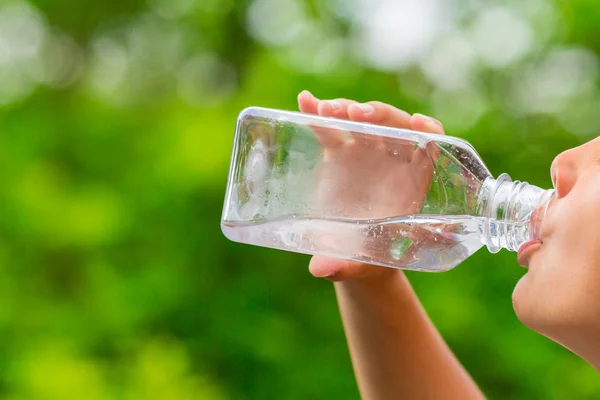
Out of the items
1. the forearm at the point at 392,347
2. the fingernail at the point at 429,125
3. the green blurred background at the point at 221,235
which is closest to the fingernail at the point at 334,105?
the fingernail at the point at 429,125

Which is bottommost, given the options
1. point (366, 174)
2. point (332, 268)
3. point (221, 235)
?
point (221, 235)

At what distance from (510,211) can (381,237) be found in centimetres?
14

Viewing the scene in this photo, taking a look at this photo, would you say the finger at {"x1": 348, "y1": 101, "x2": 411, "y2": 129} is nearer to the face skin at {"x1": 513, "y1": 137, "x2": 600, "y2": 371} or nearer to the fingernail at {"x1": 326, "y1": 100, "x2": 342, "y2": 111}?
the fingernail at {"x1": 326, "y1": 100, "x2": 342, "y2": 111}

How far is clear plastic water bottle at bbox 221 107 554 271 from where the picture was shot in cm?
83

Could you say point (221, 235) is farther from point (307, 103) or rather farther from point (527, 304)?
point (527, 304)

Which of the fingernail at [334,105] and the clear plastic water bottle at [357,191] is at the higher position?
the fingernail at [334,105]

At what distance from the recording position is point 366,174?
85 centimetres

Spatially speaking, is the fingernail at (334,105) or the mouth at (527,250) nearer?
the mouth at (527,250)

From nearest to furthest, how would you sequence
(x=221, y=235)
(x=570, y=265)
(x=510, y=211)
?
1. (x=570, y=265)
2. (x=510, y=211)
3. (x=221, y=235)

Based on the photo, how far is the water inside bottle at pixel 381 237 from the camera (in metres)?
0.82

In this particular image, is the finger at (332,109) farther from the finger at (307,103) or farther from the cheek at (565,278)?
the cheek at (565,278)

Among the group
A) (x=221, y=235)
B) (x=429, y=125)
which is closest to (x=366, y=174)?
(x=429, y=125)

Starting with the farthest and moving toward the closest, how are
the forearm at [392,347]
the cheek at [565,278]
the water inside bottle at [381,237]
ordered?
the forearm at [392,347], the water inside bottle at [381,237], the cheek at [565,278]

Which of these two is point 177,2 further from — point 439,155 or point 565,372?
point 439,155
